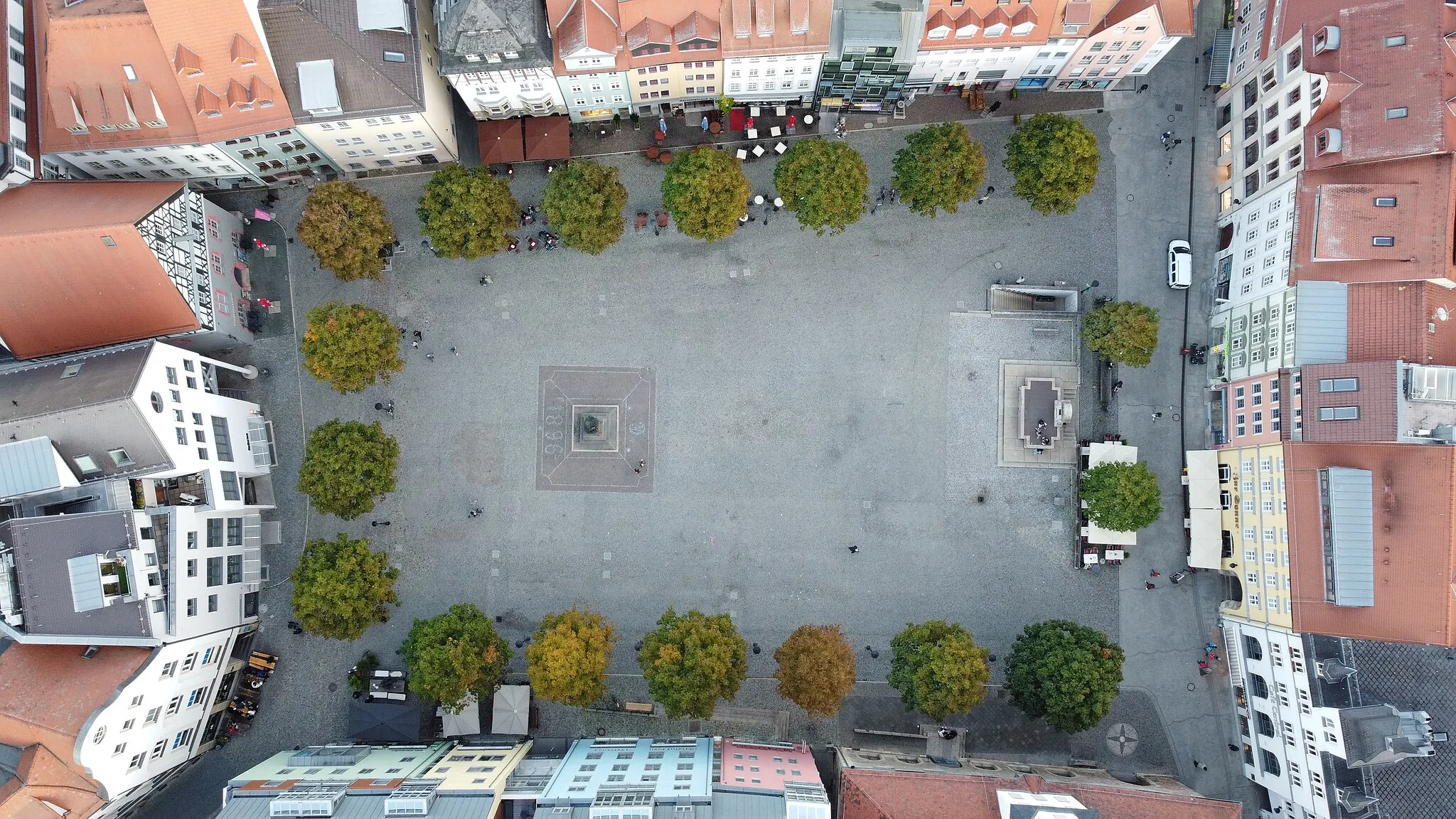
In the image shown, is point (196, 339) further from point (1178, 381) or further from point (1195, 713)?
point (1195, 713)

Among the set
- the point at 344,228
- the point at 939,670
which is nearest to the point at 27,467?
the point at 344,228

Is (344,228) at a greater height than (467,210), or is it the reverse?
(467,210)

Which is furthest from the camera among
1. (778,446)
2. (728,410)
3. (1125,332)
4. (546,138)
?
(728,410)

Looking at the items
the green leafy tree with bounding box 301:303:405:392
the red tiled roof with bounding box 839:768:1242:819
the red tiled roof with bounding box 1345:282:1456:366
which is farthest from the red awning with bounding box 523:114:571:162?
the red tiled roof with bounding box 1345:282:1456:366

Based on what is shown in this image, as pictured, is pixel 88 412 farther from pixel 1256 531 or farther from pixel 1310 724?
pixel 1310 724

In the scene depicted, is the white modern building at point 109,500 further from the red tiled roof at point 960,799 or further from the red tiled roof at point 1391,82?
the red tiled roof at point 1391,82

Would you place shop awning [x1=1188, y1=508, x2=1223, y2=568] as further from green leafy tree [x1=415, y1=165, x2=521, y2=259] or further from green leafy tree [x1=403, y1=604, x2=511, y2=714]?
green leafy tree [x1=415, y1=165, x2=521, y2=259]

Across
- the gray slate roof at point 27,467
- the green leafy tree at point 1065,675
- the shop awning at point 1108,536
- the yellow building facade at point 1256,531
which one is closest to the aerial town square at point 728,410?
the gray slate roof at point 27,467
